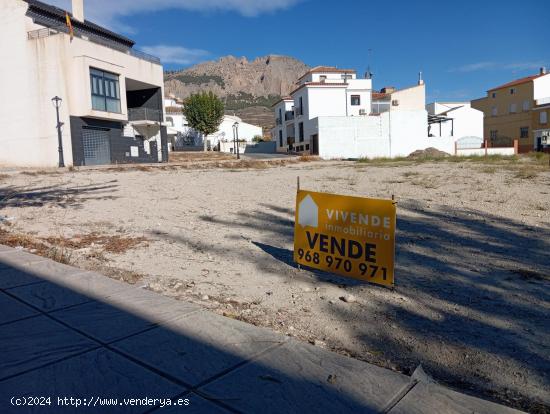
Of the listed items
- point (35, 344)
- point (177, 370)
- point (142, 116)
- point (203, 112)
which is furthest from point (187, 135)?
point (177, 370)

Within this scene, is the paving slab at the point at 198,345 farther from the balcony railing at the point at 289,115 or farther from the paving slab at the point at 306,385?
the balcony railing at the point at 289,115

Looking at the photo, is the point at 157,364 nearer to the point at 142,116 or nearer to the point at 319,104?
the point at 142,116

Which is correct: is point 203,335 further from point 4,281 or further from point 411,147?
point 411,147

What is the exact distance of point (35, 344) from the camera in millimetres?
3232

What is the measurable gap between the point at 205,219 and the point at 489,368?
6802mm

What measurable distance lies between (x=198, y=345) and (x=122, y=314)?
0.99 metres

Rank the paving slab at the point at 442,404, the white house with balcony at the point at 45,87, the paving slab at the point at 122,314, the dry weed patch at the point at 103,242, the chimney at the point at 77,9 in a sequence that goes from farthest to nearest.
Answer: the chimney at the point at 77,9
the white house with balcony at the point at 45,87
the dry weed patch at the point at 103,242
the paving slab at the point at 122,314
the paving slab at the point at 442,404

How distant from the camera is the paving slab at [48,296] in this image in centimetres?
409

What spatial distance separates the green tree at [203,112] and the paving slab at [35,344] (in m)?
57.6

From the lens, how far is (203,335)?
336 cm

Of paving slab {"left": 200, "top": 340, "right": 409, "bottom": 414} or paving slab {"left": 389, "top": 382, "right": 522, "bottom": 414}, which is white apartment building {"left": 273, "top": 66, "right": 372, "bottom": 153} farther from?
paving slab {"left": 389, "top": 382, "right": 522, "bottom": 414}

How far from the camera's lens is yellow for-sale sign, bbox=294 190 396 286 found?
4.57 m

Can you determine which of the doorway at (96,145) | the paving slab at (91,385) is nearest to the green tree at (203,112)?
the doorway at (96,145)

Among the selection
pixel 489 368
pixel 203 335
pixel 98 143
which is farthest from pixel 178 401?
pixel 98 143
